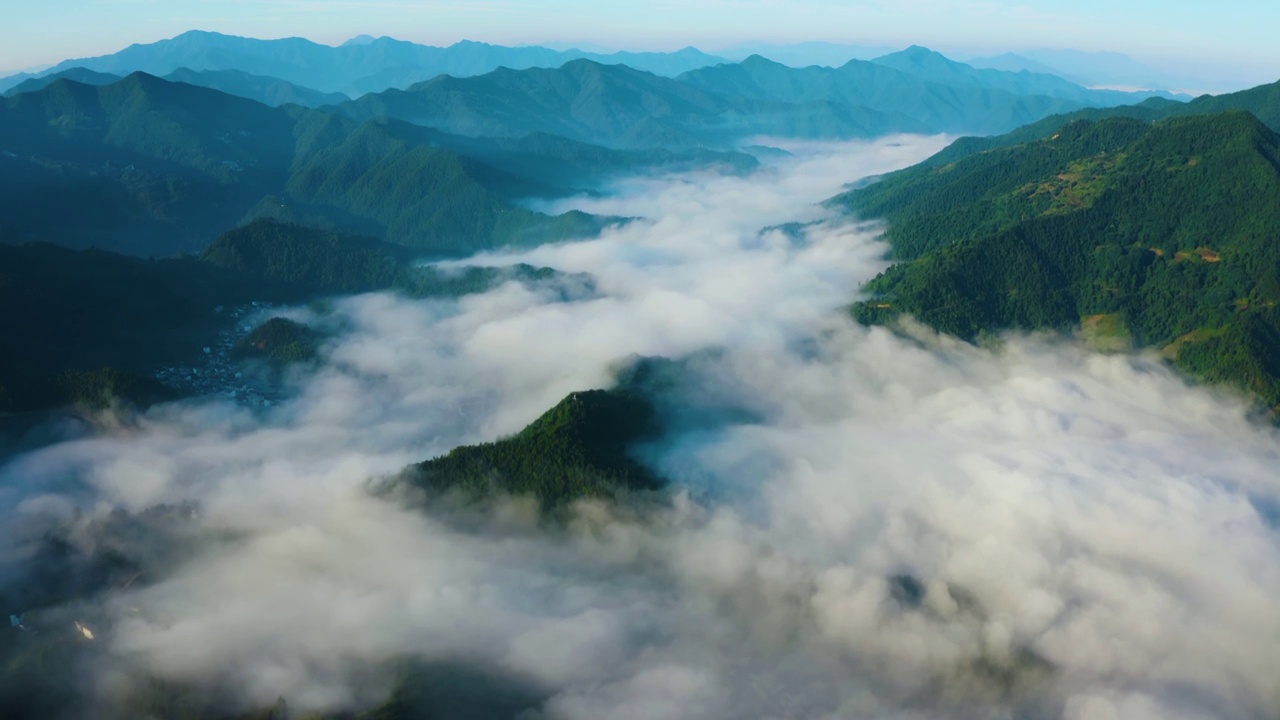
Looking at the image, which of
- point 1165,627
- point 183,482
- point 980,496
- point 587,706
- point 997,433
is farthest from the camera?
point 997,433

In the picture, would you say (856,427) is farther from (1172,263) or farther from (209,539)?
(209,539)

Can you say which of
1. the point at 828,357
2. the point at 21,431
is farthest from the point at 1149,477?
the point at 21,431

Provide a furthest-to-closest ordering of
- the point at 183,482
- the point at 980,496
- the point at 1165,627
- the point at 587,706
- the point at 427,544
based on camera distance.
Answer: the point at 183,482 < the point at 980,496 < the point at 427,544 < the point at 1165,627 < the point at 587,706

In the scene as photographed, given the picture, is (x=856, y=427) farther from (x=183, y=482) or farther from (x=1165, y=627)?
(x=183, y=482)

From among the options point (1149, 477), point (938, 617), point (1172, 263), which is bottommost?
point (938, 617)

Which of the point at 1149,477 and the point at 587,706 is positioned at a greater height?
the point at 1149,477

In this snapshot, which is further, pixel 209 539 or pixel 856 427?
pixel 856 427

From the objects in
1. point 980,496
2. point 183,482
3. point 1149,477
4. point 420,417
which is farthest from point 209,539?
point 1149,477
